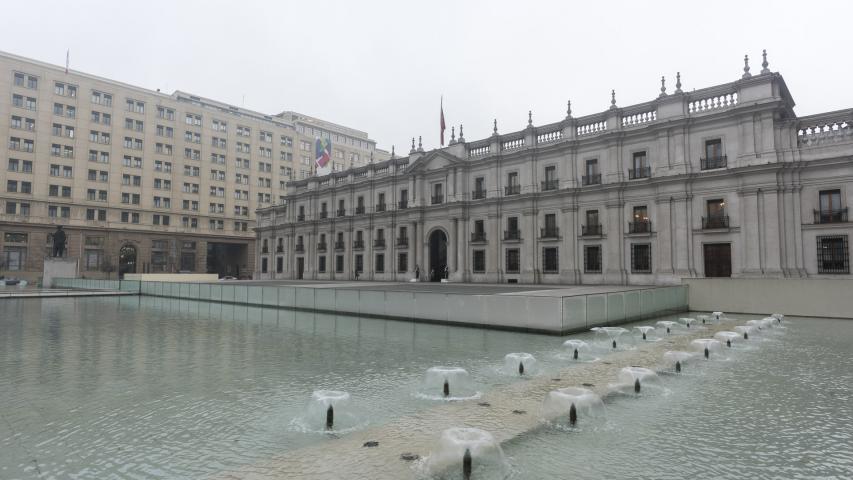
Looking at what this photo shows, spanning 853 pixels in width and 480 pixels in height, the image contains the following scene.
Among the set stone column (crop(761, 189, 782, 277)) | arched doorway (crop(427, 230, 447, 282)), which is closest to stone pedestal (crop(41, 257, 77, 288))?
arched doorway (crop(427, 230, 447, 282))

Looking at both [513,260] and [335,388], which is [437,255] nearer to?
[513,260]

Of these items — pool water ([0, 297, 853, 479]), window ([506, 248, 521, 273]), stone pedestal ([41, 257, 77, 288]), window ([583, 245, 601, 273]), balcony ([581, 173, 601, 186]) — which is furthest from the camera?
stone pedestal ([41, 257, 77, 288])

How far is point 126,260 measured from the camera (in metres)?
65.8

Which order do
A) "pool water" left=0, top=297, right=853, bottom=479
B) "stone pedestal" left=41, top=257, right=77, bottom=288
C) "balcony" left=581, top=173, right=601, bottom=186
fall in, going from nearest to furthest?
"pool water" left=0, top=297, right=853, bottom=479 < "balcony" left=581, top=173, right=601, bottom=186 < "stone pedestal" left=41, top=257, right=77, bottom=288

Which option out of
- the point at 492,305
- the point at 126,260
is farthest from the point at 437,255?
the point at 126,260

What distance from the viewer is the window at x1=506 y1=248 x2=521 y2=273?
3928 cm

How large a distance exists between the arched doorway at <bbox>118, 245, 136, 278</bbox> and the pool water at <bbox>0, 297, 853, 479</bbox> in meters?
59.7

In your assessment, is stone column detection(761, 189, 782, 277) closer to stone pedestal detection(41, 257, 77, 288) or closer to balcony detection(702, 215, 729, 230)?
balcony detection(702, 215, 729, 230)

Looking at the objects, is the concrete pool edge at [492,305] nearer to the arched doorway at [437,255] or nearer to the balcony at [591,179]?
the balcony at [591,179]

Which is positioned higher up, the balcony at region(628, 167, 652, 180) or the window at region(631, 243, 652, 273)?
the balcony at region(628, 167, 652, 180)

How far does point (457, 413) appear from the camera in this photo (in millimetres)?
6293

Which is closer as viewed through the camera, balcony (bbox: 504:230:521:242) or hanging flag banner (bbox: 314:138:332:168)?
balcony (bbox: 504:230:521:242)

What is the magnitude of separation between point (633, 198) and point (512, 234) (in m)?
10.1

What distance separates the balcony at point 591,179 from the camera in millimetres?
35188
